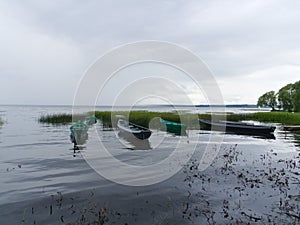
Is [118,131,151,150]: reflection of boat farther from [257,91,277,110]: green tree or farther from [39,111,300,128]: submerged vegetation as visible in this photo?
[257,91,277,110]: green tree

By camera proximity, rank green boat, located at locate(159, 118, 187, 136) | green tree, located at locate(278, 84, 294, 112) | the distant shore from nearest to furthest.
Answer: green boat, located at locate(159, 118, 187, 136) → the distant shore → green tree, located at locate(278, 84, 294, 112)

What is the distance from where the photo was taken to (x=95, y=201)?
893cm

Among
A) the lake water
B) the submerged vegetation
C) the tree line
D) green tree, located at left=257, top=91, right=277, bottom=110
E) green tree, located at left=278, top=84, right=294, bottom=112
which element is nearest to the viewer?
the lake water

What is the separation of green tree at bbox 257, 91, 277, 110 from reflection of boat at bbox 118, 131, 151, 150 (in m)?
89.6

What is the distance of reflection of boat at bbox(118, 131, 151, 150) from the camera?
2066 cm

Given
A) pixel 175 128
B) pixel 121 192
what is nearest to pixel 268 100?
pixel 175 128

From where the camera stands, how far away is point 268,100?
103375mm

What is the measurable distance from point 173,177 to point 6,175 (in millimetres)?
8185

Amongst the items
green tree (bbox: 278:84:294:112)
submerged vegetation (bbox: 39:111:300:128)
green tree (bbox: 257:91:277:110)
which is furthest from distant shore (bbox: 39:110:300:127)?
green tree (bbox: 257:91:277:110)

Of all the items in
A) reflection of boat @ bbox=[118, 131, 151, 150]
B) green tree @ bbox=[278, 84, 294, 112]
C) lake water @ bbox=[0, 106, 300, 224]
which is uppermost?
green tree @ bbox=[278, 84, 294, 112]

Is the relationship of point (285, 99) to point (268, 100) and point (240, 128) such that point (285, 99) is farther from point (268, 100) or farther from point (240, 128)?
point (240, 128)

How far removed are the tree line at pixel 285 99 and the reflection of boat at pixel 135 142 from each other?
5664 cm

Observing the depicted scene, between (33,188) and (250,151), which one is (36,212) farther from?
(250,151)

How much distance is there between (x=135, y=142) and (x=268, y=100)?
95174 millimetres
